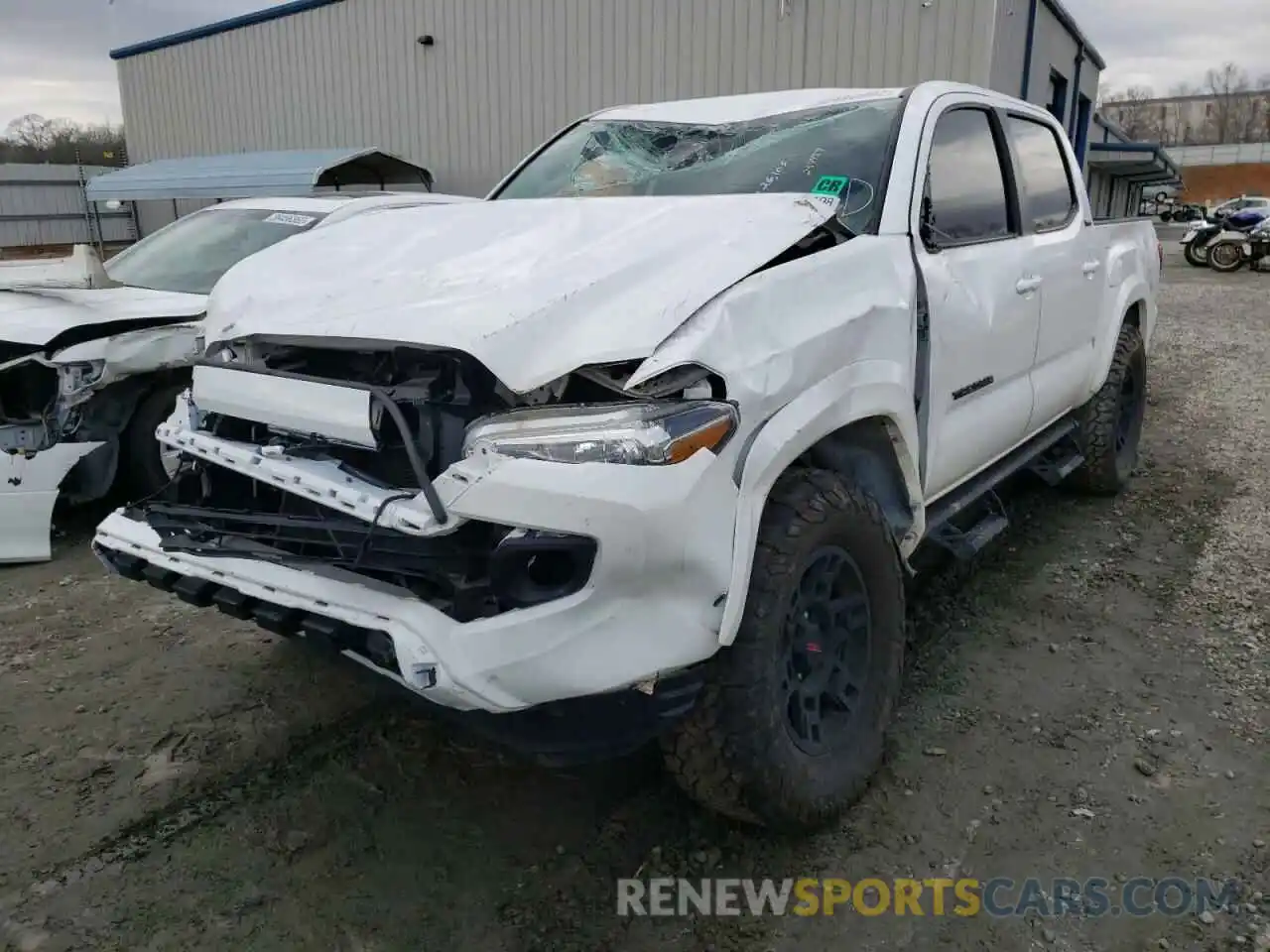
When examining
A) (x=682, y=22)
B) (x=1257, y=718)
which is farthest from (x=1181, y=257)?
(x=1257, y=718)

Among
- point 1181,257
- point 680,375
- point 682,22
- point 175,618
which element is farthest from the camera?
point 1181,257

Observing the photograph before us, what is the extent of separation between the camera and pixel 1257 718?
3193mm

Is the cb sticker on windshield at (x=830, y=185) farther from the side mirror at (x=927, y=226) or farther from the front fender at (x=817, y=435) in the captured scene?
the front fender at (x=817, y=435)

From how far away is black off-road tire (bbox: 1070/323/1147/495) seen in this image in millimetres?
5094

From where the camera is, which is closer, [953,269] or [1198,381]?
[953,269]

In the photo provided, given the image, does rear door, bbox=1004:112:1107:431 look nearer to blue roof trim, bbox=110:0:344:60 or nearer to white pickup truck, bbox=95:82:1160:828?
white pickup truck, bbox=95:82:1160:828

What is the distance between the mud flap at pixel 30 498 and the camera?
4594 millimetres

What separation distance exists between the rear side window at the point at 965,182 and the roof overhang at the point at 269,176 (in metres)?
11.3

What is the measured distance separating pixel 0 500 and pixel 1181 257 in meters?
28.6

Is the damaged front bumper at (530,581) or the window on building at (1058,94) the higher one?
the window on building at (1058,94)

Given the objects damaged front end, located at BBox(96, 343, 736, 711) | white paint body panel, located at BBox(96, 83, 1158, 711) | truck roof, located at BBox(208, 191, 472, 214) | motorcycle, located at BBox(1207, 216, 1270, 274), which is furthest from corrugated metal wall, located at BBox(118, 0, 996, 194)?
motorcycle, located at BBox(1207, 216, 1270, 274)

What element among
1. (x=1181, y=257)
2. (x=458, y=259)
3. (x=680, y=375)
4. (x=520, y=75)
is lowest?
(x=1181, y=257)

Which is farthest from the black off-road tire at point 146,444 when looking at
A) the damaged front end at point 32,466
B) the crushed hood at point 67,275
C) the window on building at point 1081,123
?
the window on building at point 1081,123

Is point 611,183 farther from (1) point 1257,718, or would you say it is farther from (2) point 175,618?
(1) point 1257,718
